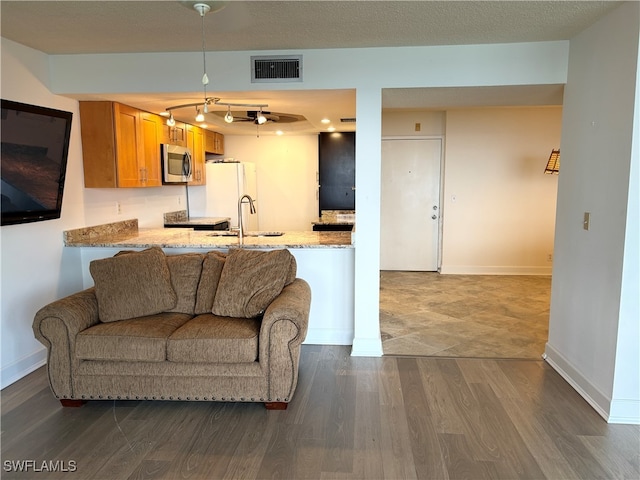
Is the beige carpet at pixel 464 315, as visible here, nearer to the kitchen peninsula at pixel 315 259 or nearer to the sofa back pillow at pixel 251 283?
the kitchen peninsula at pixel 315 259

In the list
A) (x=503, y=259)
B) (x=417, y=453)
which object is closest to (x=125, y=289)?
(x=417, y=453)

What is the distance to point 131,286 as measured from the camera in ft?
9.95

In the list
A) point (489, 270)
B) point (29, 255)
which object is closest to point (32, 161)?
point (29, 255)

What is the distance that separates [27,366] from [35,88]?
2102mm

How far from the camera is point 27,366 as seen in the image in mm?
3311

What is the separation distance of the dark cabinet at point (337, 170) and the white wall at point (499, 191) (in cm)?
138

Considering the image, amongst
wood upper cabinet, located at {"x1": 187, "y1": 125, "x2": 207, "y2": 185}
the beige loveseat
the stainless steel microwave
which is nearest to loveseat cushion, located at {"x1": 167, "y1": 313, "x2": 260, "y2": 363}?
the beige loveseat

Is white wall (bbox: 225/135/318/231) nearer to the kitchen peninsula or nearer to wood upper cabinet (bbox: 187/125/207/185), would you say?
wood upper cabinet (bbox: 187/125/207/185)

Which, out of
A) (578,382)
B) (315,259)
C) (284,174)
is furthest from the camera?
(284,174)

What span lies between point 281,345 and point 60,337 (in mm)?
1364

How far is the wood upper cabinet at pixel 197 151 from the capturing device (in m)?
5.46

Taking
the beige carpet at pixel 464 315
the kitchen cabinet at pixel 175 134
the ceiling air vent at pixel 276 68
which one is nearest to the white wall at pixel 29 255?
the kitchen cabinet at pixel 175 134

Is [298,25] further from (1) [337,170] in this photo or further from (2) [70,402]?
(1) [337,170]

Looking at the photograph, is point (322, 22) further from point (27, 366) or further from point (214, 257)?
point (27, 366)
